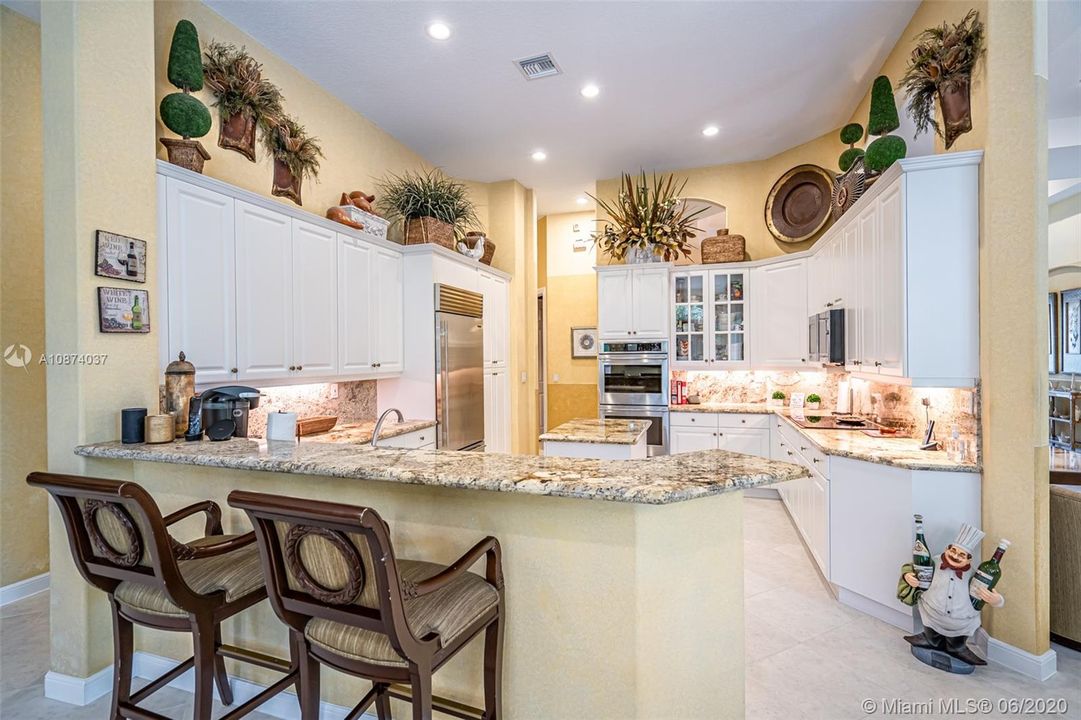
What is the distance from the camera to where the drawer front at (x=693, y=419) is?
197 inches

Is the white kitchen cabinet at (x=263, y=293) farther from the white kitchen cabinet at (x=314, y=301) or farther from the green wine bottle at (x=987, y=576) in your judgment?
the green wine bottle at (x=987, y=576)

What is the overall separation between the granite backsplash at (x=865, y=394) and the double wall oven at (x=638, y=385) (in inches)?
16.8

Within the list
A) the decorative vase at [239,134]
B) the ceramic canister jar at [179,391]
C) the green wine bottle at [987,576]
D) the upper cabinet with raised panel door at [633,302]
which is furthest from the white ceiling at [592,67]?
the green wine bottle at [987,576]

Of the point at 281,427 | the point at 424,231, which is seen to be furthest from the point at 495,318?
the point at 281,427

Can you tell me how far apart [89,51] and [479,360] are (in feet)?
10.8

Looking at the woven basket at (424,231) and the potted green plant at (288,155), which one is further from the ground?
the potted green plant at (288,155)

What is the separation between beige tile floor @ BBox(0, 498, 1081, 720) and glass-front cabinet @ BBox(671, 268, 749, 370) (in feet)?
8.83

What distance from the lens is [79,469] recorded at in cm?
204

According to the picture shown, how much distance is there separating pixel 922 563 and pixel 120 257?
12.8 ft

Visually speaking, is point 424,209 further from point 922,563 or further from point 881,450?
point 922,563

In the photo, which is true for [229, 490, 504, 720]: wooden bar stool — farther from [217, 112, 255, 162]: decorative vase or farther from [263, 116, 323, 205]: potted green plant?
[263, 116, 323, 205]: potted green plant

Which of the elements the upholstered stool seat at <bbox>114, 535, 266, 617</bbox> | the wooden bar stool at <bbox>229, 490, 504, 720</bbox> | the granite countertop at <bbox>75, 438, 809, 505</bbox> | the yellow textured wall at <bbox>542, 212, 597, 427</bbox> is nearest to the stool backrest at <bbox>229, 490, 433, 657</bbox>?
the wooden bar stool at <bbox>229, 490, 504, 720</bbox>

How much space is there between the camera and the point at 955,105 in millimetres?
2490

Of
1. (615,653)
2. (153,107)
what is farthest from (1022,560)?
(153,107)
